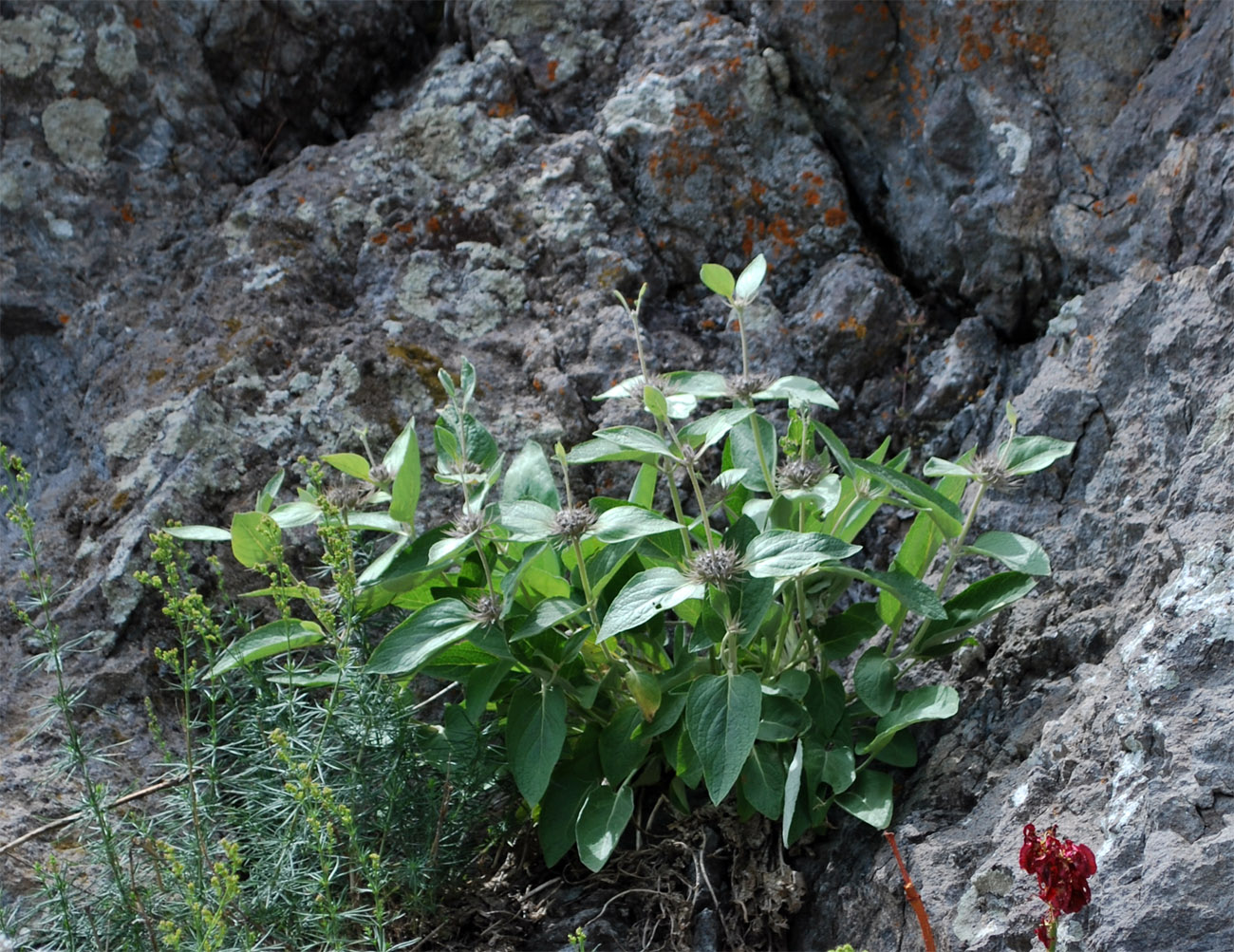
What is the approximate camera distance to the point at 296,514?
2.30 metres

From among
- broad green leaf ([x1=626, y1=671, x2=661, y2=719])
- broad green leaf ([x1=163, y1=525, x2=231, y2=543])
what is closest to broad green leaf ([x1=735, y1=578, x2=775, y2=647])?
broad green leaf ([x1=626, y1=671, x2=661, y2=719])

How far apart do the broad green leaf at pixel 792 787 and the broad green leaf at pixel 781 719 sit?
32mm

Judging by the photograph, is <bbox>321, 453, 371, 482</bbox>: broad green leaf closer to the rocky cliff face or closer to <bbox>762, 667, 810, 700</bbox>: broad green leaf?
the rocky cliff face

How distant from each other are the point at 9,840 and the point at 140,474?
89 cm

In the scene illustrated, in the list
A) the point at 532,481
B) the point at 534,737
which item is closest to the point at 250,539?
the point at 532,481

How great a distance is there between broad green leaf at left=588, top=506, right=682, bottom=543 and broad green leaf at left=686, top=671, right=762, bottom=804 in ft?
0.93

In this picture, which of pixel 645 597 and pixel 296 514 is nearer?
pixel 645 597

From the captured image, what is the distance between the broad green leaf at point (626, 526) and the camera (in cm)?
203

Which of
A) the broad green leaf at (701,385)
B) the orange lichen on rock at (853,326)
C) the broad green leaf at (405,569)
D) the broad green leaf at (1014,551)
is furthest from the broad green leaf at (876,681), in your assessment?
the orange lichen on rock at (853,326)

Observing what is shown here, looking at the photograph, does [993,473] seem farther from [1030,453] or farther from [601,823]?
[601,823]

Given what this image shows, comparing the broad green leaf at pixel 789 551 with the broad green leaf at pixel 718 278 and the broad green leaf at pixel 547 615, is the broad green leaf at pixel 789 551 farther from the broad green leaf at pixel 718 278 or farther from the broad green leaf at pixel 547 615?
the broad green leaf at pixel 718 278

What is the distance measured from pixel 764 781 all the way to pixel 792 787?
0.27ft

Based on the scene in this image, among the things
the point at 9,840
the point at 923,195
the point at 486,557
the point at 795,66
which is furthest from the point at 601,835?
the point at 795,66

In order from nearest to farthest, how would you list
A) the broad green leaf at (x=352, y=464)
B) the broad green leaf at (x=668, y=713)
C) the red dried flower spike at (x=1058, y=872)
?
the red dried flower spike at (x=1058, y=872) < the broad green leaf at (x=668, y=713) < the broad green leaf at (x=352, y=464)
